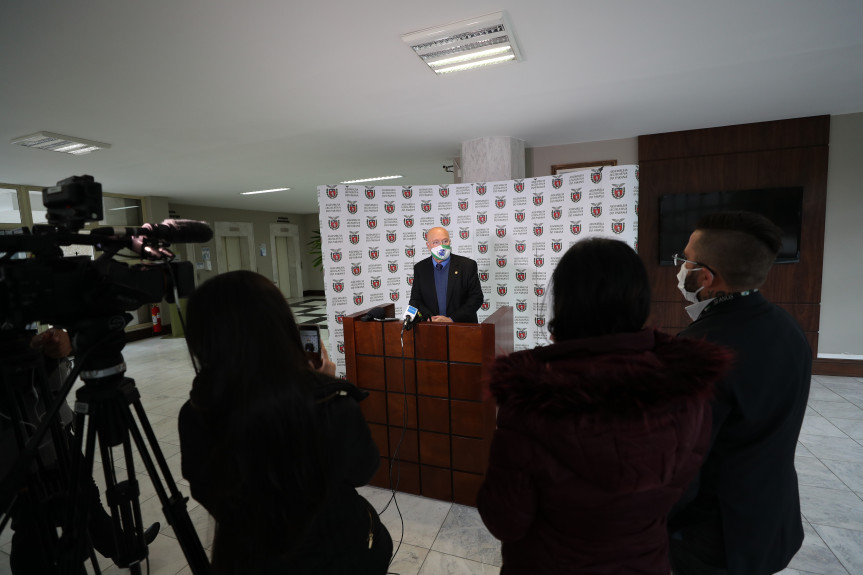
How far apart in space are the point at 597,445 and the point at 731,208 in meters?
4.72

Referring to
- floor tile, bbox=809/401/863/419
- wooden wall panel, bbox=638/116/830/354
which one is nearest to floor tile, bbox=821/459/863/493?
floor tile, bbox=809/401/863/419

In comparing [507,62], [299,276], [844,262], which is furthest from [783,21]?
[299,276]

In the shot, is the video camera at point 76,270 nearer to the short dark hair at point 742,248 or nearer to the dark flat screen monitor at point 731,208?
the short dark hair at point 742,248

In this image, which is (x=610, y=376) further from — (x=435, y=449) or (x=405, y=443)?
(x=405, y=443)

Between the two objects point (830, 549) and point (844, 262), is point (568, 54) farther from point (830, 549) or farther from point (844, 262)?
point (844, 262)

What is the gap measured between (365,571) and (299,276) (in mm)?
12170

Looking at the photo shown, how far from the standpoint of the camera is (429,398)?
7.34ft

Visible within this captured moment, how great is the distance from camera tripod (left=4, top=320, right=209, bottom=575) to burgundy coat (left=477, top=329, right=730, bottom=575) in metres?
0.81

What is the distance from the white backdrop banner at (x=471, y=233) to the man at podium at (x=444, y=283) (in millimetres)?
897

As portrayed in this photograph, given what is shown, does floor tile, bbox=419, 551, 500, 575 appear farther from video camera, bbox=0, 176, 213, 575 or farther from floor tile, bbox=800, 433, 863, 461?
floor tile, bbox=800, 433, 863, 461

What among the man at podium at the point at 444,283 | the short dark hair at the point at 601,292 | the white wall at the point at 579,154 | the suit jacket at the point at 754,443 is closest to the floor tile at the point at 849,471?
the suit jacket at the point at 754,443

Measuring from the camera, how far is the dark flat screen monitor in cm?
412

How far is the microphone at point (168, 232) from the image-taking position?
99cm

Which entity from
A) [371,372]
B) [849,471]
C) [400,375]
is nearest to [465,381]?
[400,375]
